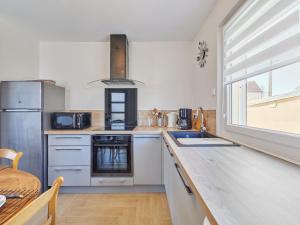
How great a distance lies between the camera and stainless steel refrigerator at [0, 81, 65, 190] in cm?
275

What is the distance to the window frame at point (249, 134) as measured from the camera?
120 centimetres

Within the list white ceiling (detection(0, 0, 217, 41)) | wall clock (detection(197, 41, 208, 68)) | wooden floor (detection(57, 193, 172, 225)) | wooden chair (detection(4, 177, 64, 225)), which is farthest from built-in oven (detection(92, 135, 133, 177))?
wooden chair (detection(4, 177, 64, 225))

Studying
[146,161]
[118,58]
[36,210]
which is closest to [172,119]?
[146,161]

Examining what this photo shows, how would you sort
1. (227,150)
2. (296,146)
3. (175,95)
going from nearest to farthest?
(296,146)
(227,150)
(175,95)

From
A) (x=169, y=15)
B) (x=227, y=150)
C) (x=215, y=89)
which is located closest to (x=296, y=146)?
(x=227, y=150)

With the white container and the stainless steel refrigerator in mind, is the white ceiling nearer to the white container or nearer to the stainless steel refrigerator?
the stainless steel refrigerator

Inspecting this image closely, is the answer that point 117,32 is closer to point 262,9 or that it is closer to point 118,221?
point 262,9

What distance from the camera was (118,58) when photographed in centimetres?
329

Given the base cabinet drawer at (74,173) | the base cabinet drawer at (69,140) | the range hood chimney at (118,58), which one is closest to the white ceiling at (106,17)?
the range hood chimney at (118,58)

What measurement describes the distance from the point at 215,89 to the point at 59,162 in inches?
88.6

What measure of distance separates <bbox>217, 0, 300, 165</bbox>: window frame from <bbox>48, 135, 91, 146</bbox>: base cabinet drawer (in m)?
1.73

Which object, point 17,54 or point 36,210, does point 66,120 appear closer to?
point 17,54

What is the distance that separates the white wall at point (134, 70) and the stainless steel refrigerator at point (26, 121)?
0.82 metres

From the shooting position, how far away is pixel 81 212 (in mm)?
2436
